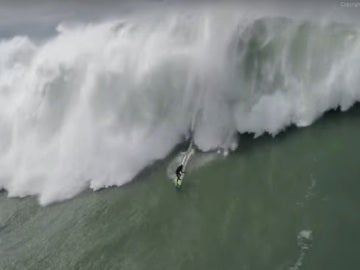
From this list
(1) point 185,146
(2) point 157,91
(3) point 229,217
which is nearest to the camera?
(3) point 229,217

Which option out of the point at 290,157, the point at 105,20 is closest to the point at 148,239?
the point at 290,157

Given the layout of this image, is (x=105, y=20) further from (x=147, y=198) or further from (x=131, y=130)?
(x=147, y=198)

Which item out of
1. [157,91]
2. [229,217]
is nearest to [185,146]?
[157,91]

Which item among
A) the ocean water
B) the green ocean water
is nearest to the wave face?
the ocean water

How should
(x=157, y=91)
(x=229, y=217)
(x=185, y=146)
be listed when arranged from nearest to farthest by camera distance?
(x=229, y=217) → (x=185, y=146) → (x=157, y=91)

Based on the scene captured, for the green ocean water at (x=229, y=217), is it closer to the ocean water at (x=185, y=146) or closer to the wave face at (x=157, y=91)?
the ocean water at (x=185, y=146)

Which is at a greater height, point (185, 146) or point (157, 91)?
point (157, 91)

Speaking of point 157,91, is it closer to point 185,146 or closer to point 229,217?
point 185,146

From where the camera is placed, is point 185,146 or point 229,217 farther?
point 185,146
